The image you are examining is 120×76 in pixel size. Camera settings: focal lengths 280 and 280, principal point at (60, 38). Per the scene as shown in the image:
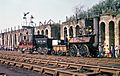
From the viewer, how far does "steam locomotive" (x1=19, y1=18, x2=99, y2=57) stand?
2773cm

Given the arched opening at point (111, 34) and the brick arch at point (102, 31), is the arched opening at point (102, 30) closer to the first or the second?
the brick arch at point (102, 31)

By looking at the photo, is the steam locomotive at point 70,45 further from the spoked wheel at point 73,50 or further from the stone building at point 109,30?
the stone building at point 109,30

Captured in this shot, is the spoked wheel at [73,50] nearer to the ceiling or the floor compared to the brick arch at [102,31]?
nearer to the floor

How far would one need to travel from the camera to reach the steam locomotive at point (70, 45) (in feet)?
91.0

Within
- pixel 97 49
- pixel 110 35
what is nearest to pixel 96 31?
pixel 110 35

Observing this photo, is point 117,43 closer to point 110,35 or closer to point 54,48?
point 110,35

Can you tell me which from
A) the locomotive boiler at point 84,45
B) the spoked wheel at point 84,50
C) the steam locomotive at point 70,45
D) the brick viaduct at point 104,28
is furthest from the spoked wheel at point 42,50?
the spoked wheel at point 84,50

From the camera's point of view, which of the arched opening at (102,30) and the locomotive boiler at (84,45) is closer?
the locomotive boiler at (84,45)

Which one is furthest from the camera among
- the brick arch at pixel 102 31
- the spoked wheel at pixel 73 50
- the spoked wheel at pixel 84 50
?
the brick arch at pixel 102 31

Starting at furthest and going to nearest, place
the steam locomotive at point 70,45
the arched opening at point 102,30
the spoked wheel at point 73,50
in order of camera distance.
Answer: the arched opening at point 102,30, the spoked wheel at point 73,50, the steam locomotive at point 70,45

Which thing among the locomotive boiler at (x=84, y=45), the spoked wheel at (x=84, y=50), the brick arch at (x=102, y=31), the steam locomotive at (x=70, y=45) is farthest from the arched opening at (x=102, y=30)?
the spoked wheel at (x=84, y=50)

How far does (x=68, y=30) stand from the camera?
4297 centimetres

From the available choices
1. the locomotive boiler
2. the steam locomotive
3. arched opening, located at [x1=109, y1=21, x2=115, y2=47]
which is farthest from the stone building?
the locomotive boiler

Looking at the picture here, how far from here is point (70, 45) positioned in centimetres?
2955
